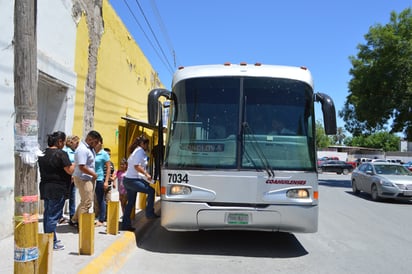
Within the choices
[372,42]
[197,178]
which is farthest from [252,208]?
[372,42]

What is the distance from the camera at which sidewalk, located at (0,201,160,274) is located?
15.9ft

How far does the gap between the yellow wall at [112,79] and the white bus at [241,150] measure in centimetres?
374

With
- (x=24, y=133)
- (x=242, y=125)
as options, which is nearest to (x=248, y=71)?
(x=242, y=125)

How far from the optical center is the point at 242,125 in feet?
20.8

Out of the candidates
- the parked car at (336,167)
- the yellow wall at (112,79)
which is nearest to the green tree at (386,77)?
the yellow wall at (112,79)

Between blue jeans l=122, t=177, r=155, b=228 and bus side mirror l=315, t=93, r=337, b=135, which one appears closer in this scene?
bus side mirror l=315, t=93, r=337, b=135

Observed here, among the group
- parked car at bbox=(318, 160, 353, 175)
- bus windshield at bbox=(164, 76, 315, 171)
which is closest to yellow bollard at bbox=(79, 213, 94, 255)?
bus windshield at bbox=(164, 76, 315, 171)

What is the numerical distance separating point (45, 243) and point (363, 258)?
4.63 m

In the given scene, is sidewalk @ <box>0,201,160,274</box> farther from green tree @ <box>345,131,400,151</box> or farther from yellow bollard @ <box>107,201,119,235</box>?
green tree @ <box>345,131,400,151</box>

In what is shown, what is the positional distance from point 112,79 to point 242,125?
7.02 meters

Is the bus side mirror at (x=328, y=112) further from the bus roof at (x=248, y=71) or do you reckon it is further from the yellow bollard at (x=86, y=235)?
the yellow bollard at (x=86, y=235)

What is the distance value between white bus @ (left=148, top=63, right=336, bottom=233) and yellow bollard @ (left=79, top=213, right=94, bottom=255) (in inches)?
46.5

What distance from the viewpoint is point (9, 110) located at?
6.20 metres

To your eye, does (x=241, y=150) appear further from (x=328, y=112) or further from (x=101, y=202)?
(x=101, y=202)
